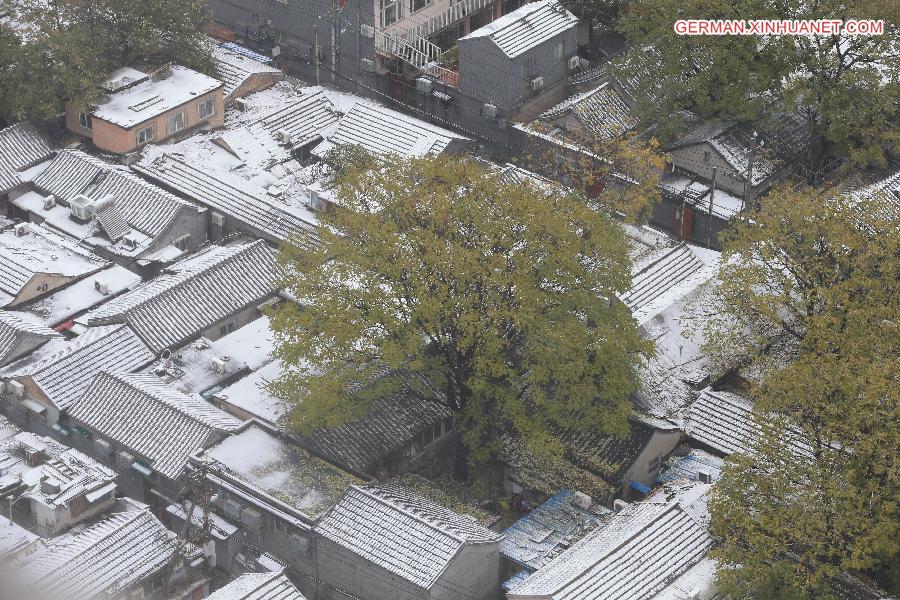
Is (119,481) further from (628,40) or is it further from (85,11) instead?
(628,40)

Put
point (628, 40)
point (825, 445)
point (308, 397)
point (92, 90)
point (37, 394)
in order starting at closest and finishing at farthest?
point (825, 445), point (308, 397), point (37, 394), point (92, 90), point (628, 40)

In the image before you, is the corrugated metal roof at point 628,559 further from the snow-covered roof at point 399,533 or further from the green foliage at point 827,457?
the snow-covered roof at point 399,533

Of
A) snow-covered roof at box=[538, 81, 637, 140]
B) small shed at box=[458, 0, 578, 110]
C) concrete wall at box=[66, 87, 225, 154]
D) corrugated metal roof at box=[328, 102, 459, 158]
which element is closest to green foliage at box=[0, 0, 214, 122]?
concrete wall at box=[66, 87, 225, 154]

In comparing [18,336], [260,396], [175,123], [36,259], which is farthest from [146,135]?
[260,396]

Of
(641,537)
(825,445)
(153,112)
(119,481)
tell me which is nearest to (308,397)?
(119,481)

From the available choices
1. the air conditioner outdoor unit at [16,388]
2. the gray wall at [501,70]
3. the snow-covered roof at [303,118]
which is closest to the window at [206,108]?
the snow-covered roof at [303,118]

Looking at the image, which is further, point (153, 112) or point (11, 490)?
point (153, 112)

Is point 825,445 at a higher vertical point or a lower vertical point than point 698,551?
higher

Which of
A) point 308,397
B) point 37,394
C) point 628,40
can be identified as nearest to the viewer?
Result: point 308,397

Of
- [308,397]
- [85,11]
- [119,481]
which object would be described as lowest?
[119,481]
